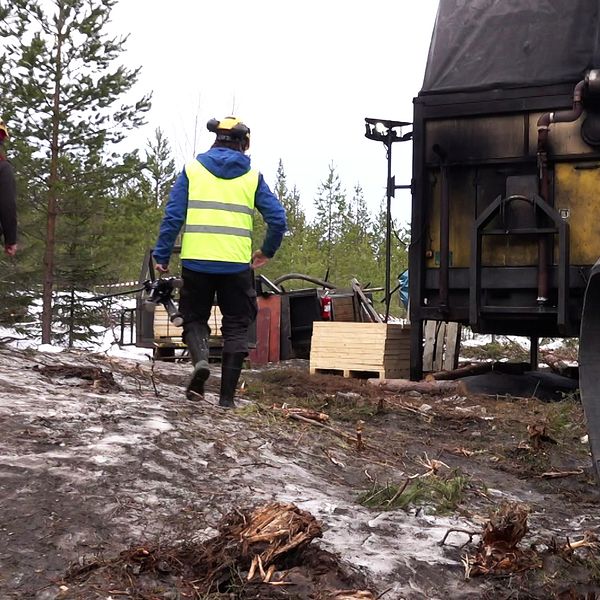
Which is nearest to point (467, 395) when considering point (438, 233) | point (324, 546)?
point (438, 233)

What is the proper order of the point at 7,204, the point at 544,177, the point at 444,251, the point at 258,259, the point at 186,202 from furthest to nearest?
1. the point at 7,204
2. the point at 444,251
3. the point at 258,259
4. the point at 186,202
5. the point at 544,177

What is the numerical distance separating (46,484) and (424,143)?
3.69m

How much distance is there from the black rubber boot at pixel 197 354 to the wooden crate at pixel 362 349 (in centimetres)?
400

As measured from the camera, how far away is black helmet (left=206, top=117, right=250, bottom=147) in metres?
5.49

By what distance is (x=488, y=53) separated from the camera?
4.57 meters

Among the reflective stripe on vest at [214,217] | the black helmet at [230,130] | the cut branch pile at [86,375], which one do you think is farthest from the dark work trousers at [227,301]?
the black helmet at [230,130]

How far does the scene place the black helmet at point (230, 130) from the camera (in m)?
5.49

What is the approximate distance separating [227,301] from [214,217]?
61 cm

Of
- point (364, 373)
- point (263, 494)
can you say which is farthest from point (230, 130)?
point (364, 373)

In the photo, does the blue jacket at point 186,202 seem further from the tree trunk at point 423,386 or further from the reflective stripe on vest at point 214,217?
the tree trunk at point 423,386

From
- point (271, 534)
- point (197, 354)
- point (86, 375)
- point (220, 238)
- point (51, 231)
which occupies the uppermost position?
point (51, 231)

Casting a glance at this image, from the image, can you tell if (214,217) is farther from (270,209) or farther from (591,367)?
(591,367)

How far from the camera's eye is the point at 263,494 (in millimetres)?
3412

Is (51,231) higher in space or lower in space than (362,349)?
higher
